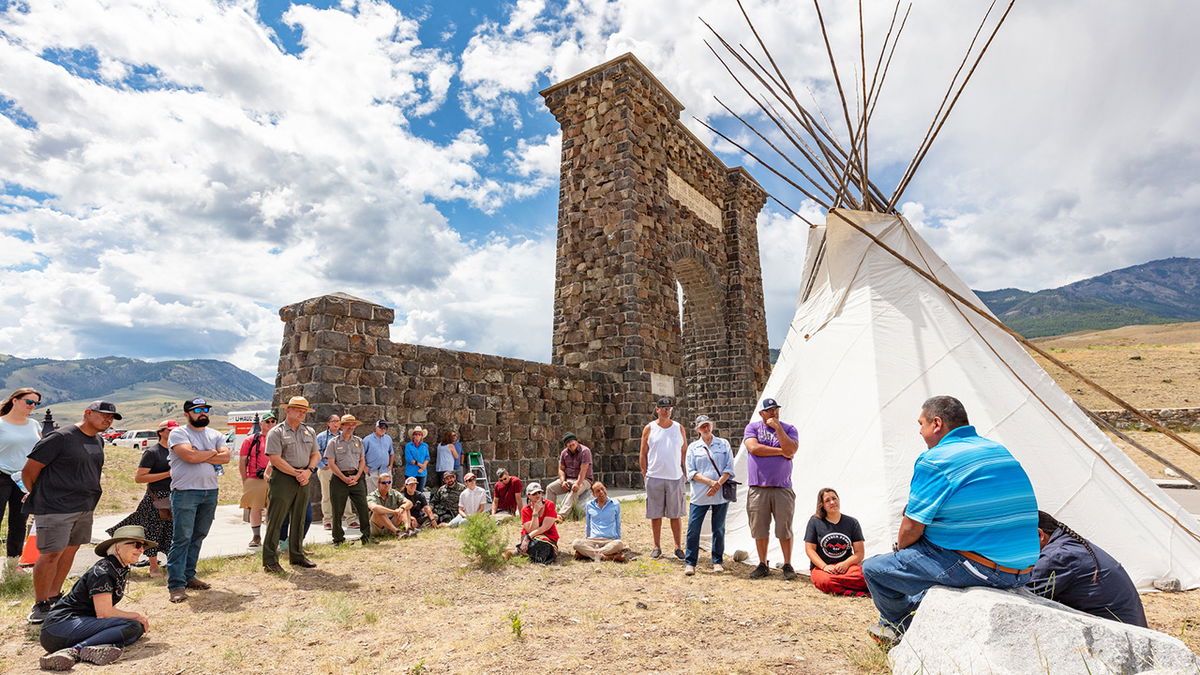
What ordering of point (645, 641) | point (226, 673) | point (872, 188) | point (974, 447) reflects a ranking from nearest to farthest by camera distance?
point (974, 447) < point (226, 673) < point (645, 641) < point (872, 188)

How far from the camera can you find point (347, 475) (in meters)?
7.21

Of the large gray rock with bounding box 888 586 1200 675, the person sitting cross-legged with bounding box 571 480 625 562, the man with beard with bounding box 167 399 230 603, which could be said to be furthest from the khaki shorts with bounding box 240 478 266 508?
the large gray rock with bounding box 888 586 1200 675

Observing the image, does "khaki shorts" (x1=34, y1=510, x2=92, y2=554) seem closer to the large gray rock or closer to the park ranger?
the park ranger

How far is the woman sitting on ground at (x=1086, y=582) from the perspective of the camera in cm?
330

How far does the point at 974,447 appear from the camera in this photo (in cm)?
305

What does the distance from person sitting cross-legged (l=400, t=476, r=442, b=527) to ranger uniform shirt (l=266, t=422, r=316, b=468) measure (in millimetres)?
2701

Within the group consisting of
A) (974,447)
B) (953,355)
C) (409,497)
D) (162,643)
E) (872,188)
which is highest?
(872,188)

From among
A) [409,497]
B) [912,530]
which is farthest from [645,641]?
[409,497]

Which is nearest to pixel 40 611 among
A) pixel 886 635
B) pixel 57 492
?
pixel 57 492

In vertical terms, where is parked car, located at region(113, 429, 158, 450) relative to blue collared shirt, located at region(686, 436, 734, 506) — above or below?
above

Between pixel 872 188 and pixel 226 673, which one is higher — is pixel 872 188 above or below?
above

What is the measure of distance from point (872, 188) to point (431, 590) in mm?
6628

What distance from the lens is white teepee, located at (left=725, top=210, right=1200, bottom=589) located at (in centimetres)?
517

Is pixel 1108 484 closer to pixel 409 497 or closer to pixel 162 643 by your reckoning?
pixel 162 643
